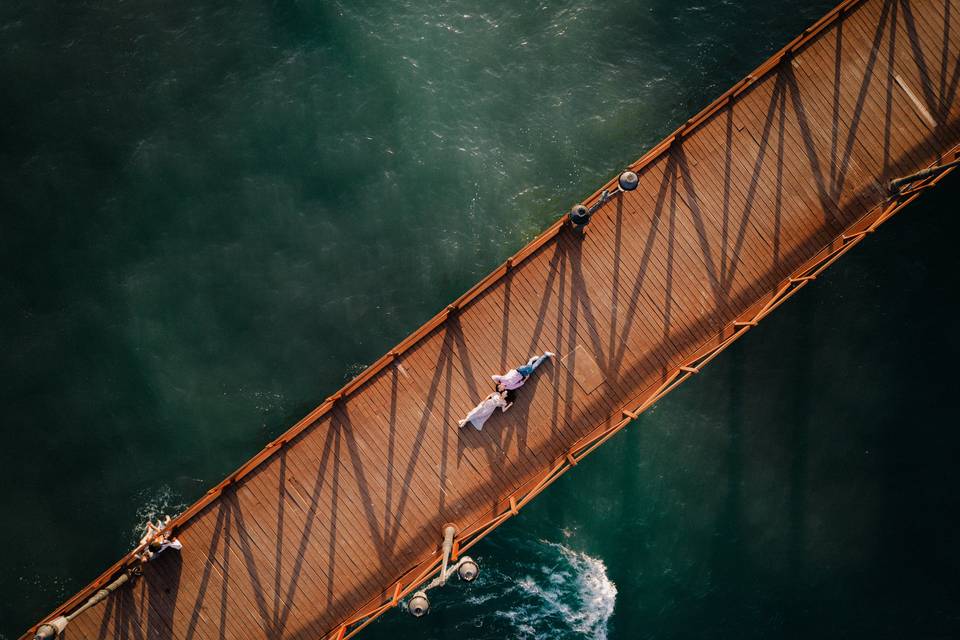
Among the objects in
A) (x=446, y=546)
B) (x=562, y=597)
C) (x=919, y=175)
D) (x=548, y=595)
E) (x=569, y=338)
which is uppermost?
(x=569, y=338)

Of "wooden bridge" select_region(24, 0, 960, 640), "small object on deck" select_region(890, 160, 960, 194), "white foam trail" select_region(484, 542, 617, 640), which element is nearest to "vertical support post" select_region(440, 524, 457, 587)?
"wooden bridge" select_region(24, 0, 960, 640)

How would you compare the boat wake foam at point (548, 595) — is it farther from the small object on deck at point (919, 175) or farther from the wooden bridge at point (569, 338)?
the small object on deck at point (919, 175)

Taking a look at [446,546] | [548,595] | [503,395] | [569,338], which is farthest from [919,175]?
[548,595]

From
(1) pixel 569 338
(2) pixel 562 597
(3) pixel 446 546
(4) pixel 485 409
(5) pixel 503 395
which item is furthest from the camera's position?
(2) pixel 562 597

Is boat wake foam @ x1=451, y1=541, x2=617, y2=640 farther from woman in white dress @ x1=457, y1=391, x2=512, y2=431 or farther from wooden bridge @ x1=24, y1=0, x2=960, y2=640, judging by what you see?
woman in white dress @ x1=457, y1=391, x2=512, y2=431

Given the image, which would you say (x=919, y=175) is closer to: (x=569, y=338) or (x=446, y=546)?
(x=569, y=338)

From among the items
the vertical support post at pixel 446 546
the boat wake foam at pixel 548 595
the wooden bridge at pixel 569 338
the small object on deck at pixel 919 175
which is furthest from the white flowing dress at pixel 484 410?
the small object on deck at pixel 919 175
